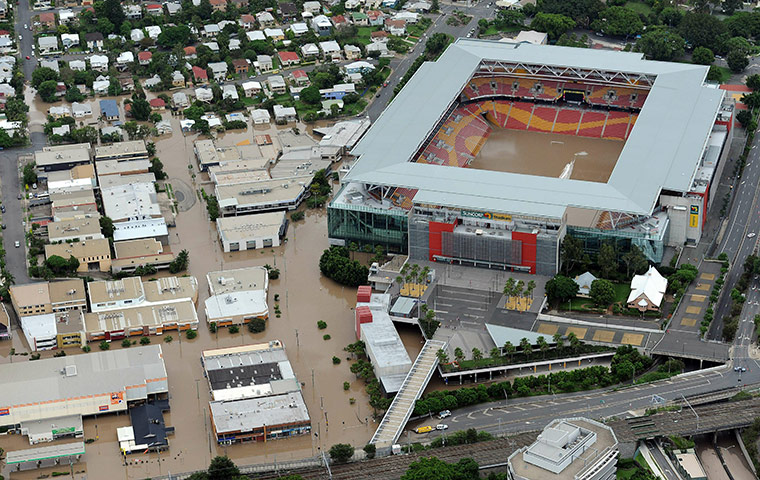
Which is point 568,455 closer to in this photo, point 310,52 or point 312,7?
point 310,52

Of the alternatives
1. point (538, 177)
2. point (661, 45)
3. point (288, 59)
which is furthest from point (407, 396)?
point (288, 59)

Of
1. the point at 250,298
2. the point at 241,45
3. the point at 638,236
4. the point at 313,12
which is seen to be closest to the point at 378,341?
the point at 250,298

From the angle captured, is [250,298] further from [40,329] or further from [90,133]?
[90,133]

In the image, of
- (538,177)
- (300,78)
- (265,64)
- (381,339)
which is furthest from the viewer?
(265,64)

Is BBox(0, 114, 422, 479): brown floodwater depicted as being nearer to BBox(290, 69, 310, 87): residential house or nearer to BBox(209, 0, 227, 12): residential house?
BBox(290, 69, 310, 87): residential house

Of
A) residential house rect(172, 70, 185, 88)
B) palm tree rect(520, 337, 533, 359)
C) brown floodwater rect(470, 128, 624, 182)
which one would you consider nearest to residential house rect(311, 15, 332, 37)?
residential house rect(172, 70, 185, 88)

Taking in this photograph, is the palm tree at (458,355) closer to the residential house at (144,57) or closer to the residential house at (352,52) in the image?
the residential house at (352,52)

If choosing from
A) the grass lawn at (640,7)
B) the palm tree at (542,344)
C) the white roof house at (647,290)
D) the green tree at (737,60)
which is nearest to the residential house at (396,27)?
the grass lawn at (640,7)
